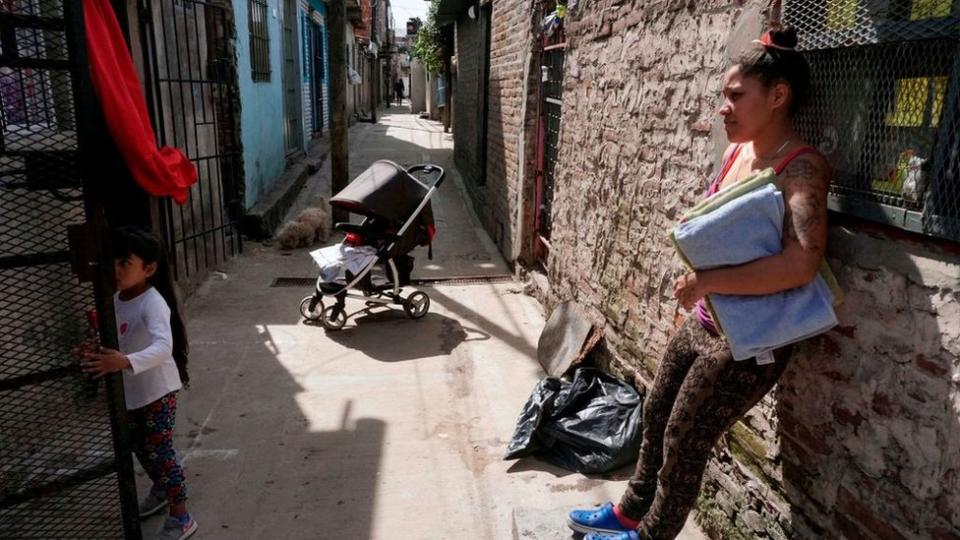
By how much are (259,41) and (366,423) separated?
6915mm

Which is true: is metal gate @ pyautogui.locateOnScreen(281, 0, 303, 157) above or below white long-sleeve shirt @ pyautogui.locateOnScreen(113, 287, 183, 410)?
above

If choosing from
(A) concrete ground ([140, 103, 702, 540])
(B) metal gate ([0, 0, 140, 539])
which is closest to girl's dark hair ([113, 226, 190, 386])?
(B) metal gate ([0, 0, 140, 539])

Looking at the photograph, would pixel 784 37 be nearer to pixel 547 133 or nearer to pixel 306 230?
pixel 547 133

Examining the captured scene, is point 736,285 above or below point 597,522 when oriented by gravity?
above

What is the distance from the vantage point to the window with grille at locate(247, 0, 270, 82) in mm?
8250

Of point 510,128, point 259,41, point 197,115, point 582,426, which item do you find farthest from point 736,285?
point 259,41

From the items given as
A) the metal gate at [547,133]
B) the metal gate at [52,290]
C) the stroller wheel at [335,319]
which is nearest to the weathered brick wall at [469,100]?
the metal gate at [547,133]

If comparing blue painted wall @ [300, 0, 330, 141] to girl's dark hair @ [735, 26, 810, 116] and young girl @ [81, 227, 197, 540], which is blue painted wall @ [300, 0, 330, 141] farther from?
girl's dark hair @ [735, 26, 810, 116]

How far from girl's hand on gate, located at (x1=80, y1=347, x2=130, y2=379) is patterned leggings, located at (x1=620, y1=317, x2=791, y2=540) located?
1.87m

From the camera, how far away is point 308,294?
5.98m

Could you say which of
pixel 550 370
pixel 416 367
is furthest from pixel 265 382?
pixel 550 370

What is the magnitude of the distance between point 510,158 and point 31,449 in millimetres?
5040

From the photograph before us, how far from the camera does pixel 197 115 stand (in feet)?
19.4

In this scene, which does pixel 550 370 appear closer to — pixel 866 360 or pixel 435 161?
pixel 866 360
